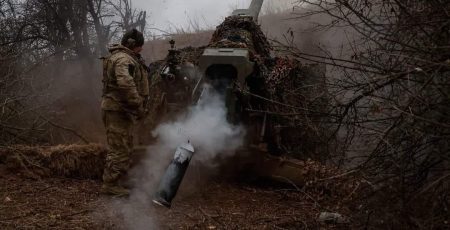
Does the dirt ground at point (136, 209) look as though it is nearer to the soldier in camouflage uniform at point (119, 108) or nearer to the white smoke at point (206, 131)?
the soldier in camouflage uniform at point (119, 108)

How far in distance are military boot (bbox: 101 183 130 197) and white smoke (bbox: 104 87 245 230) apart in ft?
0.31

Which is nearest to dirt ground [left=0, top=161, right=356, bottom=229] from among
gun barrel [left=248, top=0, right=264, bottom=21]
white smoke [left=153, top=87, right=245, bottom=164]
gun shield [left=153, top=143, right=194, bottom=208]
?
gun shield [left=153, top=143, right=194, bottom=208]

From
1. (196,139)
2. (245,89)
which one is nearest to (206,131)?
(196,139)

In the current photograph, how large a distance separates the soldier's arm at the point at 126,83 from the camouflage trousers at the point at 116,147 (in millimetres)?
292

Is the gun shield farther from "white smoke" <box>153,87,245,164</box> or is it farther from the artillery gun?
the artillery gun

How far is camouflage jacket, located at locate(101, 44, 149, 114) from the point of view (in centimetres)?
609

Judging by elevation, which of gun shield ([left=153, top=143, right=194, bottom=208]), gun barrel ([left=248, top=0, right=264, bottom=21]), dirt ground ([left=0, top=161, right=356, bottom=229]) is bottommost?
dirt ground ([left=0, top=161, right=356, bottom=229])

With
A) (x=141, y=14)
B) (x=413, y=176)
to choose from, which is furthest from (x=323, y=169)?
(x=141, y=14)

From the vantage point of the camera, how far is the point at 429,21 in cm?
341

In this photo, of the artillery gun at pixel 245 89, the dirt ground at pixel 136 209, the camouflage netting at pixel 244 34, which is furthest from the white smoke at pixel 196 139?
the camouflage netting at pixel 244 34

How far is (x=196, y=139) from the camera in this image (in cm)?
696

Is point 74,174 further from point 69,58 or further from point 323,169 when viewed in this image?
point 69,58

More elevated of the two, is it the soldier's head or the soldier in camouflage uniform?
the soldier's head

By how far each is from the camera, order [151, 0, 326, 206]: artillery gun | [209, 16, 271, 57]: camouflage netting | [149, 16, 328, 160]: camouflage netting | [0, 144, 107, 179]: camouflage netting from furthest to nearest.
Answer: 1. [209, 16, 271, 57]: camouflage netting
2. [149, 16, 328, 160]: camouflage netting
3. [151, 0, 326, 206]: artillery gun
4. [0, 144, 107, 179]: camouflage netting
